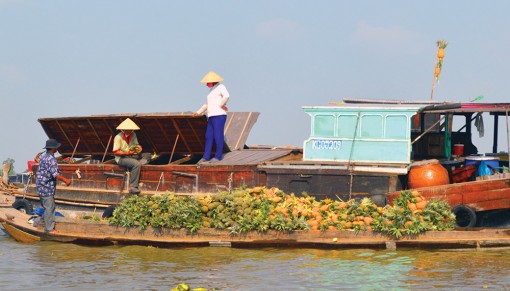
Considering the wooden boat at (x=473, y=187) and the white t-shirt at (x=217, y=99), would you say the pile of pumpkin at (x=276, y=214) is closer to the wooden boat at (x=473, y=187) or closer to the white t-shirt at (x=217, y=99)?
the wooden boat at (x=473, y=187)

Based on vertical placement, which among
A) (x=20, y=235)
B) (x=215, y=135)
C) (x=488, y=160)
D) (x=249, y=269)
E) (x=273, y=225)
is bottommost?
(x=249, y=269)

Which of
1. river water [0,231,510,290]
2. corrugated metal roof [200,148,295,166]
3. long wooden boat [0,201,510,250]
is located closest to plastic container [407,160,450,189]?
long wooden boat [0,201,510,250]

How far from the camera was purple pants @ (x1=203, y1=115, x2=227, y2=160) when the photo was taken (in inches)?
834

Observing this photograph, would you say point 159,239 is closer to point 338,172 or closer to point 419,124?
point 338,172

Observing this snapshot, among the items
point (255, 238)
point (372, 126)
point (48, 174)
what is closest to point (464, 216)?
point (372, 126)

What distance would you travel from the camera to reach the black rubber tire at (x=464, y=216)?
693 inches

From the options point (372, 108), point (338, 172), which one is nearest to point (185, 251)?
point (338, 172)

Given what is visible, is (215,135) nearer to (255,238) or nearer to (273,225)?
(255,238)

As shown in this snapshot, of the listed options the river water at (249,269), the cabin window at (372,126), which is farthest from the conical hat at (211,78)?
the river water at (249,269)

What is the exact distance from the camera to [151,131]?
75.0ft

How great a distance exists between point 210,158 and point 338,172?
4064mm

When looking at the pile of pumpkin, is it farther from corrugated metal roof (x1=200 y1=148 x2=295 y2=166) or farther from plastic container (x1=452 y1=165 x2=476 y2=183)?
corrugated metal roof (x1=200 y1=148 x2=295 y2=166)

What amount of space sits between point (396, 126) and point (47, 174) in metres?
8.29

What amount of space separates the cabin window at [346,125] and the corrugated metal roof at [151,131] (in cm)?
367
